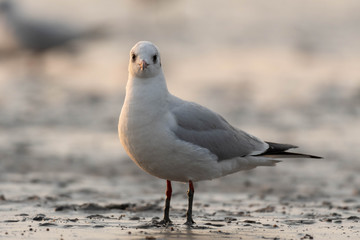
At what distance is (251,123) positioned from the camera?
10734 millimetres

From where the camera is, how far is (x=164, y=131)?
5145 millimetres

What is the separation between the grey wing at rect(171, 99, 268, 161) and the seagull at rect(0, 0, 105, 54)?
12.9 meters

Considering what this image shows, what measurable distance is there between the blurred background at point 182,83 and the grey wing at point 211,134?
144 cm

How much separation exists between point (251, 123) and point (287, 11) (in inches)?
536

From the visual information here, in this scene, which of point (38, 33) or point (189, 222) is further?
point (38, 33)

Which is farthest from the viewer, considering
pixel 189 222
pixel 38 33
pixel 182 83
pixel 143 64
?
pixel 38 33

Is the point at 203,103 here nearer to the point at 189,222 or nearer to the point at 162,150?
the point at 189,222

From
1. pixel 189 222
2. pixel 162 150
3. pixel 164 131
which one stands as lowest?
pixel 189 222

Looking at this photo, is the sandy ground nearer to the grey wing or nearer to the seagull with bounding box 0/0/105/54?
the seagull with bounding box 0/0/105/54

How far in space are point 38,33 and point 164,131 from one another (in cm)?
1361

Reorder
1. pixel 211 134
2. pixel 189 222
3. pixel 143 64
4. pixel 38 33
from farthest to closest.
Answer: pixel 38 33 → pixel 211 134 → pixel 189 222 → pixel 143 64

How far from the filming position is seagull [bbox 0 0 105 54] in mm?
18125

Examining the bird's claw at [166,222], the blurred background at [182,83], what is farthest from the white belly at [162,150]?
the blurred background at [182,83]

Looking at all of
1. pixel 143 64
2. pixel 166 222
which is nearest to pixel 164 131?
pixel 143 64
